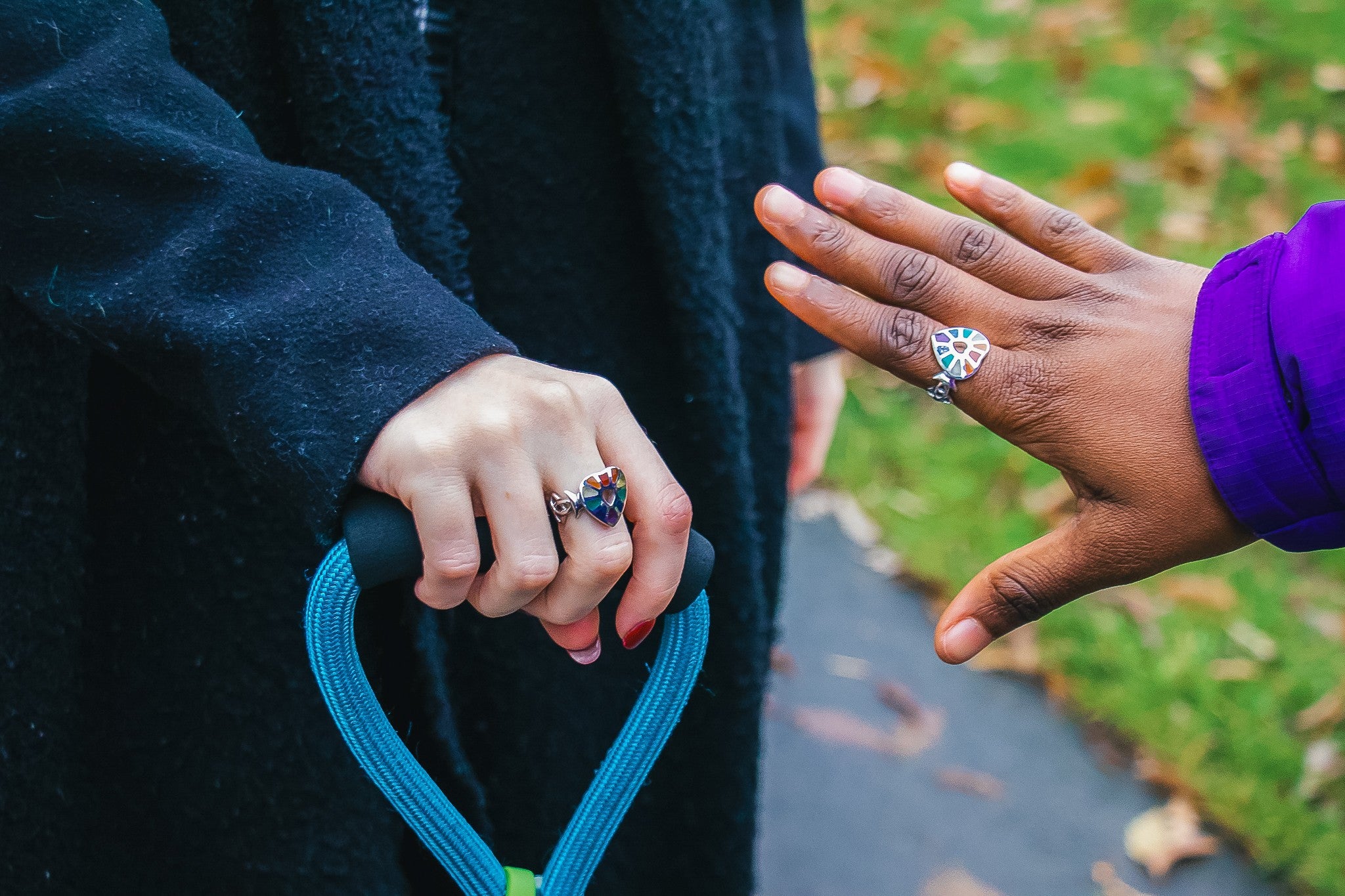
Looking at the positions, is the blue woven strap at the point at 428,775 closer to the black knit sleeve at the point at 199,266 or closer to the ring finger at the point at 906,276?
the black knit sleeve at the point at 199,266

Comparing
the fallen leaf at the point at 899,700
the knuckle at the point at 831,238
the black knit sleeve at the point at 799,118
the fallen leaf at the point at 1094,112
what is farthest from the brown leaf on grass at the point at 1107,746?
the fallen leaf at the point at 1094,112

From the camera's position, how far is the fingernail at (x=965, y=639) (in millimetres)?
1024

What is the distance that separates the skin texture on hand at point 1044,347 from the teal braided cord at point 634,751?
294 millimetres

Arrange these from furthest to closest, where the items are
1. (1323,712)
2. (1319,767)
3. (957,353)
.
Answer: (1323,712), (1319,767), (957,353)

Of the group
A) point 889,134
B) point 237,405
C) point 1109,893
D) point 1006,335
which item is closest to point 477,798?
point 237,405

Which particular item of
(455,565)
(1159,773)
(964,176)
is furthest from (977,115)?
(455,565)

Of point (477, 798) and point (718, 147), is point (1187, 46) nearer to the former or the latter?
point (718, 147)

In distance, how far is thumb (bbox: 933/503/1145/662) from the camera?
95 centimetres

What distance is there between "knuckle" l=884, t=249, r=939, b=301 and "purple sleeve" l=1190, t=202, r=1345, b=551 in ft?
0.77

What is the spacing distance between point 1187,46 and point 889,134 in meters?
1.20

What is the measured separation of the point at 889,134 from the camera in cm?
419

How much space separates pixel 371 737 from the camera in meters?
0.81

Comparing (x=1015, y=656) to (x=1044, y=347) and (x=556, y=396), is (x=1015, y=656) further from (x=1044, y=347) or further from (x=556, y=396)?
(x=556, y=396)

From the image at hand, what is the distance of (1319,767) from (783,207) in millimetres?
1962
